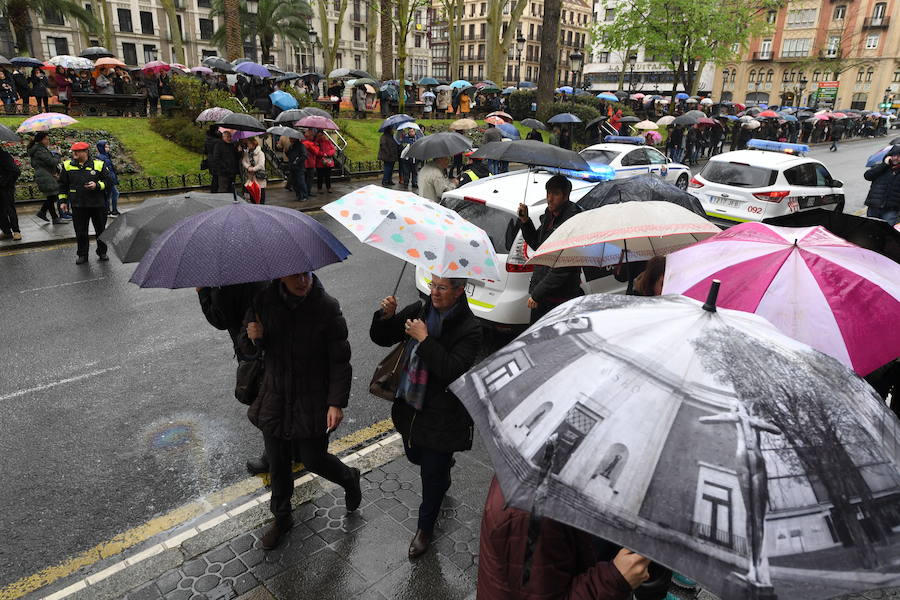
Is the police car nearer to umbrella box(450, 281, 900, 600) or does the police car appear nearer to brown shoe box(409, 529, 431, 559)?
brown shoe box(409, 529, 431, 559)

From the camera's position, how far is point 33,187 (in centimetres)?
1379

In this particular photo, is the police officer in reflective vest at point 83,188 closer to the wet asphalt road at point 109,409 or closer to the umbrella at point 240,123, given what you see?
the wet asphalt road at point 109,409

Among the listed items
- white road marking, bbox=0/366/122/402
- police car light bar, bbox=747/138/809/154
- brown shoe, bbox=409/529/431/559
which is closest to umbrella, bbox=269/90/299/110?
white road marking, bbox=0/366/122/402

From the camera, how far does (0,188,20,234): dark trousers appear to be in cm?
1027

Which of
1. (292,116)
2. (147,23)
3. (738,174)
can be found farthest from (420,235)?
(147,23)

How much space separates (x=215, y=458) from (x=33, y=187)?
1256cm

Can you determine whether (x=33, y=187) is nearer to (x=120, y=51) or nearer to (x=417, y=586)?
(x=417, y=586)

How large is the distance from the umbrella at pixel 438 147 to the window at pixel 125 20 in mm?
61180

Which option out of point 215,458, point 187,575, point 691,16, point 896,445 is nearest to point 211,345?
point 215,458

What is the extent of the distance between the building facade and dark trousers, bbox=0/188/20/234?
71.1m

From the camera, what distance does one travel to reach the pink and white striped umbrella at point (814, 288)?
8.58 feet

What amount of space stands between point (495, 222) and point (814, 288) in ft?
12.8

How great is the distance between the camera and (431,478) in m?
3.49

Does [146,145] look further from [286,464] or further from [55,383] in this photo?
[286,464]
